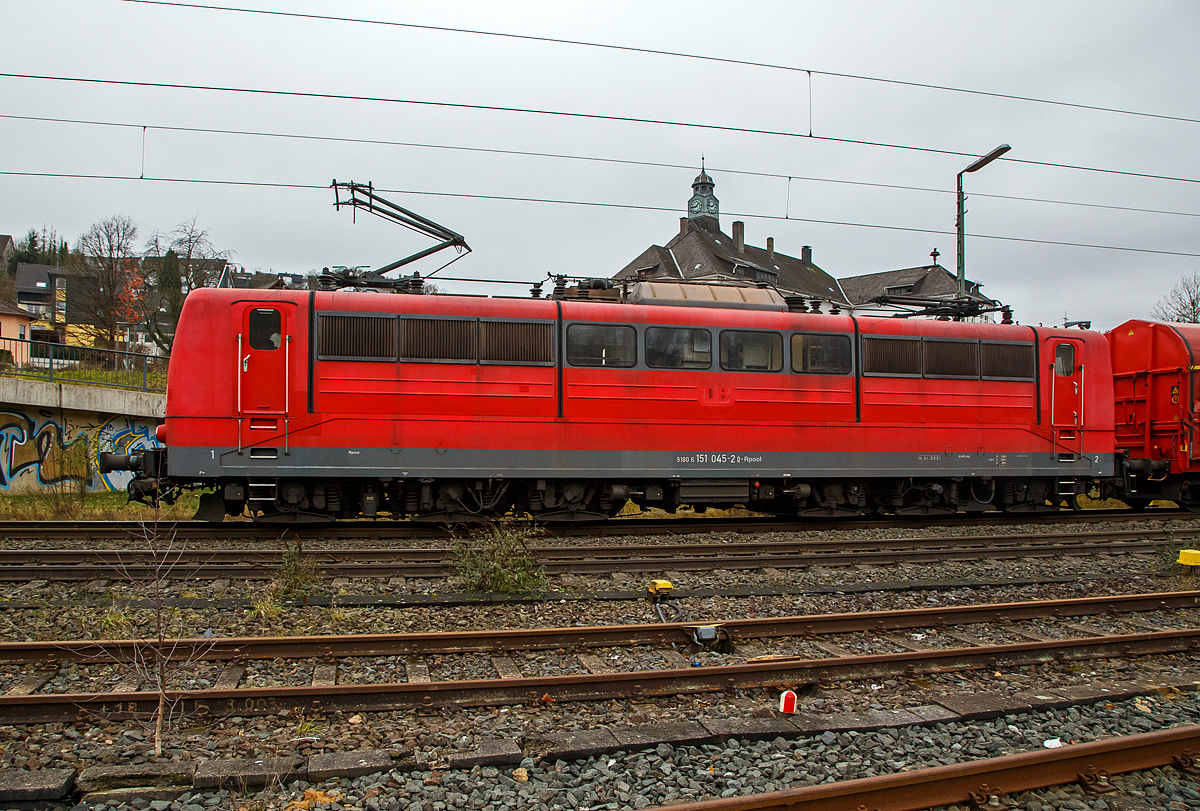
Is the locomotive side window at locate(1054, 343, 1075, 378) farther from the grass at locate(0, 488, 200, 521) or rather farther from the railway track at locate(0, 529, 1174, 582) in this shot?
the grass at locate(0, 488, 200, 521)

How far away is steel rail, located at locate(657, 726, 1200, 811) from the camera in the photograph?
3512 mm

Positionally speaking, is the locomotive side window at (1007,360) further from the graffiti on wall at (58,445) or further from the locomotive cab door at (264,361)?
the graffiti on wall at (58,445)

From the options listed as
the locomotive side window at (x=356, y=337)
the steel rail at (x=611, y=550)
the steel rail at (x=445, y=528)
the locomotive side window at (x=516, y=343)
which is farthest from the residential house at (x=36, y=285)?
the locomotive side window at (x=516, y=343)

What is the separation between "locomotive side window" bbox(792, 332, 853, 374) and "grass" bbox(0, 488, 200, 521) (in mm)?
10394

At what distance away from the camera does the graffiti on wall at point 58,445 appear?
1661cm

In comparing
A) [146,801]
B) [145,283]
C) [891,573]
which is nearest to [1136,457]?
[891,573]

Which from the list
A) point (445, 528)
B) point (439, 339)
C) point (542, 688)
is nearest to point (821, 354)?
point (439, 339)

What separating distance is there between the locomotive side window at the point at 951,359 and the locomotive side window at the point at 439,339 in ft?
24.5

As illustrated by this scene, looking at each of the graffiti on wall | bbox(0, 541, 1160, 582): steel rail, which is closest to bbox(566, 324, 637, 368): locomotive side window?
bbox(0, 541, 1160, 582): steel rail

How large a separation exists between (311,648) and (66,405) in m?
15.2

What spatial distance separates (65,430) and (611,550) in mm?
14627

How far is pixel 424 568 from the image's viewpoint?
28.3 feet

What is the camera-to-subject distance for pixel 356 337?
10.5 metres

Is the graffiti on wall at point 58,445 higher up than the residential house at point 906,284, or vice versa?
the residential house at point 906,284
